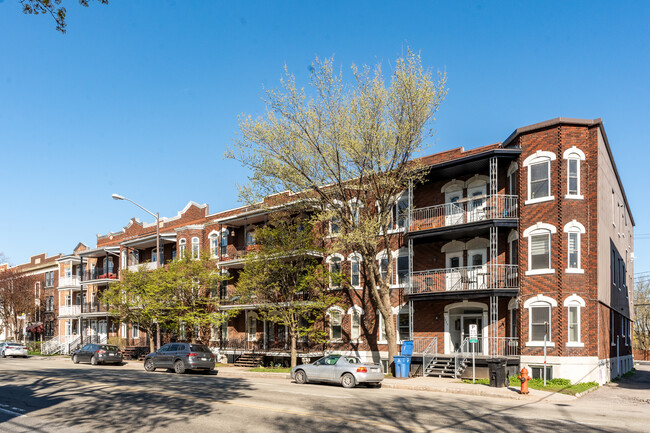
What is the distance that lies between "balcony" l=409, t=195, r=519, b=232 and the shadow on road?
41.3 feet

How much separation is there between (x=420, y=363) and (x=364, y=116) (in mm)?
11849

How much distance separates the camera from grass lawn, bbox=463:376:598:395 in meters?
21.9

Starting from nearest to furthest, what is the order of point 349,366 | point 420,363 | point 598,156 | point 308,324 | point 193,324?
point 349,366 < point 598,156 < point 420,363 < point 308,324 < point 193,324

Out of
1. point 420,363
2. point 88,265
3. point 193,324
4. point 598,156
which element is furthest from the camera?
point 88,265

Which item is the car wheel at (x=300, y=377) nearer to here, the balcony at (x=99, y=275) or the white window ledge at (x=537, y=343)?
the white window ledge at (x=537, y=343)

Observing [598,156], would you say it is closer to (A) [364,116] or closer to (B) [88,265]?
(A) [364,116]

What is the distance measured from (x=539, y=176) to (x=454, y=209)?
179 inches

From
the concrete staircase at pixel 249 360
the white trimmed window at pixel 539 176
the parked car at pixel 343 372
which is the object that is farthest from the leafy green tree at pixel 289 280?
the white trimmed window at pixel 539 176

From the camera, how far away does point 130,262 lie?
49.4m

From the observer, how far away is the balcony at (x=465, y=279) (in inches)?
1060

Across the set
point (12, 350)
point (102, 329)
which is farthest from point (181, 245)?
point (12, 350)

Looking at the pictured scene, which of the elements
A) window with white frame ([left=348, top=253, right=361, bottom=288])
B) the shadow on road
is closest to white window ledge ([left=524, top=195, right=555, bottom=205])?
window with white frame ([left=348, top=253, right=361, bottom=288])

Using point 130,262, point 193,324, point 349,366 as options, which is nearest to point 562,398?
point 349,366

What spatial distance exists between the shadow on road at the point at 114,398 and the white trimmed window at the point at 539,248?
44.9 feet
